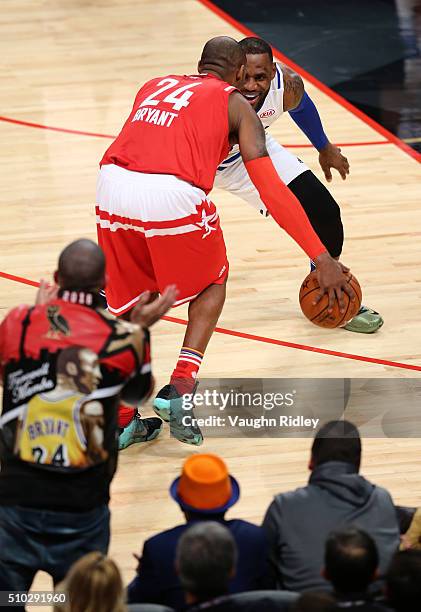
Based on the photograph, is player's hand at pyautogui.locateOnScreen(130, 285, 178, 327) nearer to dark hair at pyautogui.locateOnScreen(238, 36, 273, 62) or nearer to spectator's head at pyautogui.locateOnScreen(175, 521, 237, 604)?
spectator's head at pyautogui.locateOnScreen(175, 521, 237, 604)

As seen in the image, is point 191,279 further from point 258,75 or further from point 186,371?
point 258,75

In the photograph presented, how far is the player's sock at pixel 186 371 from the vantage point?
5.54 meters

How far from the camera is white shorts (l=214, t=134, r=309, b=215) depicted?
22.2ft

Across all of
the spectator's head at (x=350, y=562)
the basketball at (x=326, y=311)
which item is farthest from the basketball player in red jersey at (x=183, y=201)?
the spectator's head at (x=350, y=562)

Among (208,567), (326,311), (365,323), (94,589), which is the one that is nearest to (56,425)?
(94,589)

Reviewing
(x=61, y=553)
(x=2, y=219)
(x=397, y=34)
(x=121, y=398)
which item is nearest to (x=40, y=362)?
(x=121, y=398)

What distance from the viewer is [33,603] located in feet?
14.7

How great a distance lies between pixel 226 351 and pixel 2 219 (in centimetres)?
243

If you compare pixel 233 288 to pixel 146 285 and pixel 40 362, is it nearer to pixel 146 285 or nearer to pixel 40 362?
pixel 146 285

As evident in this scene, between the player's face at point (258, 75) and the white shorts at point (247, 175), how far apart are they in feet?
0.99

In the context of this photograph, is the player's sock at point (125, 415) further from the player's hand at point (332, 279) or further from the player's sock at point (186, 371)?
the player's hand at point (332, 279)

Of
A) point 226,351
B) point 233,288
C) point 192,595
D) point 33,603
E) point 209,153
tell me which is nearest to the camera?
point 192,595

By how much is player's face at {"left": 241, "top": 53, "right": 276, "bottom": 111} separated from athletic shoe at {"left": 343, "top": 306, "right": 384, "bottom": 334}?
1350 mm

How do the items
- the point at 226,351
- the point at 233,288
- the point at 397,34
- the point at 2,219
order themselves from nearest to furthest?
the point at 226,351 < the point at 233,288 < the point at 2,219 < the point at 397,34
